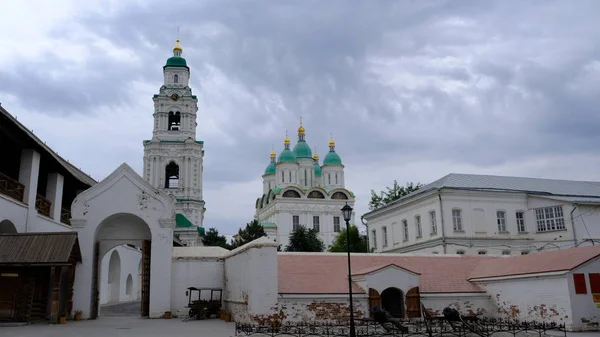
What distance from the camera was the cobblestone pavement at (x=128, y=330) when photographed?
1730 cm

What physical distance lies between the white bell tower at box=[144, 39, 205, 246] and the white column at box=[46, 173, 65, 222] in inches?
1295

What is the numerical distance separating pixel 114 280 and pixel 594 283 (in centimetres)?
3373

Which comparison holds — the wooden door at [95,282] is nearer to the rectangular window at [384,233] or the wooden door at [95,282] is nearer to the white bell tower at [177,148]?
the rectangular window at [384,233]

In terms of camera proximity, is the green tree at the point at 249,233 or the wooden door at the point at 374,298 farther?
the green tree at the point at 249,233

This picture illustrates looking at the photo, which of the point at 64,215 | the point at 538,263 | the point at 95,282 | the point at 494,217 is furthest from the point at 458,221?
the point at 64,215

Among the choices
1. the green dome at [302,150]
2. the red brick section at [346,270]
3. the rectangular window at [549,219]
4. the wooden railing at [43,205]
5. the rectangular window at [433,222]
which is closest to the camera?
the red brick section at [346,270]

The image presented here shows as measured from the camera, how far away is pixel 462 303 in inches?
882

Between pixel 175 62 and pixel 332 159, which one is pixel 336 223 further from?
pixel 175 62

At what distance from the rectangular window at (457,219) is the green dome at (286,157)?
47112 mm

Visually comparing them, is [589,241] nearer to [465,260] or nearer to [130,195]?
[465,260]

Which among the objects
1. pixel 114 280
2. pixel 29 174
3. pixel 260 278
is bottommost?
pixel 260 278

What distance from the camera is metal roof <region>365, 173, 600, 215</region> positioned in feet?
130

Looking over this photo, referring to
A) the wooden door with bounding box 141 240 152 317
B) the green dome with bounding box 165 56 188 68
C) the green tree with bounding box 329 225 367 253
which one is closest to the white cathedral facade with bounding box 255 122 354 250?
the green tree with bounding box 329 225 367 253

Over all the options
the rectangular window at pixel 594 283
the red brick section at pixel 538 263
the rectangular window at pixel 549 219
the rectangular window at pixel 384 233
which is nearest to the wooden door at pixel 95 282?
the red brick section at pixel 538 263
